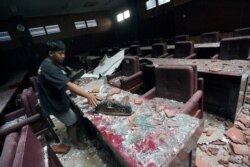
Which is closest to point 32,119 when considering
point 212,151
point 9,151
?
point 9,151

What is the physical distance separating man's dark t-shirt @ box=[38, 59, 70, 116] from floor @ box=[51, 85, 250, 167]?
65 cm

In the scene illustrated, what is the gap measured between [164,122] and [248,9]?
4924mm

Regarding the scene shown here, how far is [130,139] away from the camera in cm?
92

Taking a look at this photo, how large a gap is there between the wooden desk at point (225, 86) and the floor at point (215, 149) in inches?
6.0

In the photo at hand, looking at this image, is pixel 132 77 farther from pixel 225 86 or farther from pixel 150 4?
pixel 150 4

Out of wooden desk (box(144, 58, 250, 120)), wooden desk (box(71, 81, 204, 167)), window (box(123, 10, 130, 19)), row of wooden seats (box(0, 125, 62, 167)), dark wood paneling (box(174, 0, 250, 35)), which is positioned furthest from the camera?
window (box(123, 10, 130, 19))

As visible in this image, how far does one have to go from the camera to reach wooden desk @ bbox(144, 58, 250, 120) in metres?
1.65

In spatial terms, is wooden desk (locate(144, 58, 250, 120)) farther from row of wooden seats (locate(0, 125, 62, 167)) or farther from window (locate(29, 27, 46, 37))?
window (locate(29, 27, 46, 37))

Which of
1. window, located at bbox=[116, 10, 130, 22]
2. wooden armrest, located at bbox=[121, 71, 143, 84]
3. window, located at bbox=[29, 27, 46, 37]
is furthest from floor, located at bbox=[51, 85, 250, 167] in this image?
window, located at bbox=[116, 10, 130, 22]

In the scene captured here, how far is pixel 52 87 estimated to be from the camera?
154 cm

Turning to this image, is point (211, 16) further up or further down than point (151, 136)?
further up

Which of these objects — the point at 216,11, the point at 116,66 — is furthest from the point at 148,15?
the point at 116,66

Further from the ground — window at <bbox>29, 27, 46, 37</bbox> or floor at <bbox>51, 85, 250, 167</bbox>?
window at <bbox>29, 27, 46, 37</bbox>

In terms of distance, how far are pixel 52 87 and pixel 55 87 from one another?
0.18m
